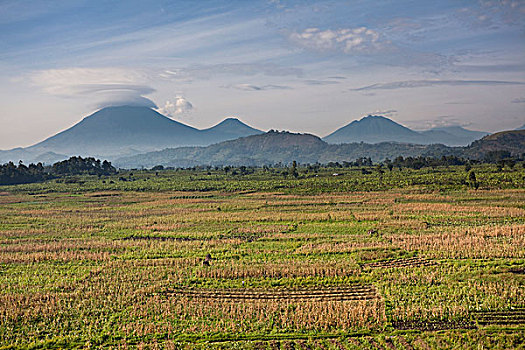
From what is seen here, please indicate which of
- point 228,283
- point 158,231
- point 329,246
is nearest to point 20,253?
point 158,231

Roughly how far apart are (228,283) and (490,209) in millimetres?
27242

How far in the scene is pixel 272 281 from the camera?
17.4 meters

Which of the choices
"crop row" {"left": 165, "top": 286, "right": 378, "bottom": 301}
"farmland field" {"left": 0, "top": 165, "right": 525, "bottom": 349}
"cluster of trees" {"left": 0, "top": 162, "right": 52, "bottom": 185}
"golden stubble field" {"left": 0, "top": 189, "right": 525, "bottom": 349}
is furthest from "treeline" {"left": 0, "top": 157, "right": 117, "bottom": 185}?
"crop row" {"left": 165, "top": 286, "right": 378, "bottom": 301}

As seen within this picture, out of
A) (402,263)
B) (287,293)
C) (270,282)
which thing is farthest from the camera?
(402,263)

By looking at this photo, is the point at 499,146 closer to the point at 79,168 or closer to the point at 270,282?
the point at 79,168

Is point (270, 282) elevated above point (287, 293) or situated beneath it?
elevated above

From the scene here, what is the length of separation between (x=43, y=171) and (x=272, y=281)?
11237 cm

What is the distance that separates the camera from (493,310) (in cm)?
1371

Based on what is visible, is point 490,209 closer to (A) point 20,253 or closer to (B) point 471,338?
(B) point 471,338

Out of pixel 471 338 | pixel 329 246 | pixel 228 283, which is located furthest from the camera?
pixel 329 246

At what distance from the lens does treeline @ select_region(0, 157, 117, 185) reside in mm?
92394

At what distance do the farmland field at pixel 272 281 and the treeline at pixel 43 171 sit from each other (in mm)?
66032

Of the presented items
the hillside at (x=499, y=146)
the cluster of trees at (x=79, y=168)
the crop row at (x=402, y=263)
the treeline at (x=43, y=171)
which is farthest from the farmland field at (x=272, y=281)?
the hillside at (x=499, y=146)

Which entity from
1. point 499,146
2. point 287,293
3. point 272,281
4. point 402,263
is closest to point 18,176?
point 272,281
